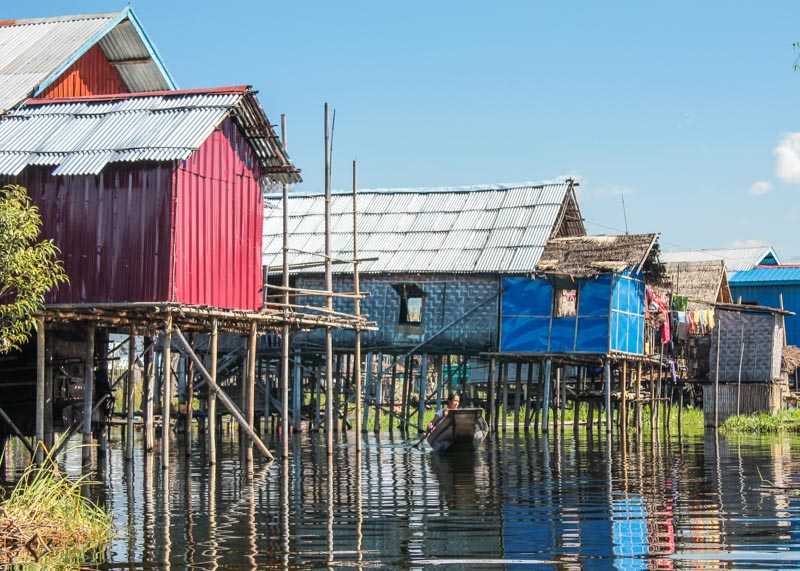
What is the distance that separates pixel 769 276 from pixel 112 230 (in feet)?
101

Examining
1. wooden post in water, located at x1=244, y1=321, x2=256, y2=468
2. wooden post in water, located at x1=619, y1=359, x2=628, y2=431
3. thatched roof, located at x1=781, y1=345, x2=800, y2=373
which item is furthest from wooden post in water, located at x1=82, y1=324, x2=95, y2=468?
thatched roof, located at x1=781, y1=345, x2=800, y2=373

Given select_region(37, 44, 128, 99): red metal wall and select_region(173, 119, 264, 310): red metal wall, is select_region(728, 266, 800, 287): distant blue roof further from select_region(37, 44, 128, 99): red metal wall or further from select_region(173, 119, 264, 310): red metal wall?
select_region(37, 44, 128, 99): red metal wall

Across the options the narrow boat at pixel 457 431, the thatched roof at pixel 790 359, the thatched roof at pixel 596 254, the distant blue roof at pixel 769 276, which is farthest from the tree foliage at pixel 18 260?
the distant blue roof at pixel 769 276

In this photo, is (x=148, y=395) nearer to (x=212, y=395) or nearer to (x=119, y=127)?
(x=212, y=395)

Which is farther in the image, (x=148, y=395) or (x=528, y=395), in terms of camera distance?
(x=528, y=395)

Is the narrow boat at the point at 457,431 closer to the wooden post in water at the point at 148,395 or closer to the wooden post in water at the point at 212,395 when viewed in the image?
the wooden post in water at the point at 212,395

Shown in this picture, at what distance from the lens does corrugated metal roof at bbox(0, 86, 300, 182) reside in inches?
752

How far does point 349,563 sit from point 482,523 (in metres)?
2.85

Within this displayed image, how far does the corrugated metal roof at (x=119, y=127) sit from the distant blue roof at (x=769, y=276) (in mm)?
26853

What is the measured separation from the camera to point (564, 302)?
1205 inches

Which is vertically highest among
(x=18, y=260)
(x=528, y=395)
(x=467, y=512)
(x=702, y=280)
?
(x=702, y=280)

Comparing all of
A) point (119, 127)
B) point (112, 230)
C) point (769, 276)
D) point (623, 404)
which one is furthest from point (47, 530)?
point (769, 276)

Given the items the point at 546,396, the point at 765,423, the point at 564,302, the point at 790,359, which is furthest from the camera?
the point at 790,359

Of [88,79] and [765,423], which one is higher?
[88,79]
